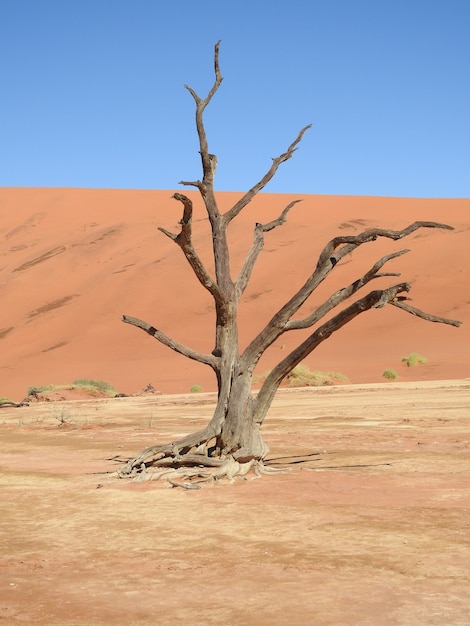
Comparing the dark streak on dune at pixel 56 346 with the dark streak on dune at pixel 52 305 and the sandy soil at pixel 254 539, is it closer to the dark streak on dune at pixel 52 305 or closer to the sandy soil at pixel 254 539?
the dark streak on dune at pixel 52 305

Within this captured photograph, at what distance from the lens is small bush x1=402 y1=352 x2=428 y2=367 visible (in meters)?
30.0

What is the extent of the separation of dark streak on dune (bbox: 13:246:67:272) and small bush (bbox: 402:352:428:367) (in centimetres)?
2692

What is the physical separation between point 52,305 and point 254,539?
38937 millimetres

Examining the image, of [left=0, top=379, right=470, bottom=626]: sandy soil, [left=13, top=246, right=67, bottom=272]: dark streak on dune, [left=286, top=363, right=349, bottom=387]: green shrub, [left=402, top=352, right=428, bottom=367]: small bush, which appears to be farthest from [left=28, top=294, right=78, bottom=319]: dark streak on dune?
[left=0, top=379, right=470, bottom=626]: sandy soil

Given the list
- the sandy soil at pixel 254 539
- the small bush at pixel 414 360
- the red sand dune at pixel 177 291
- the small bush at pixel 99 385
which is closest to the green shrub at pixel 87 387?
the small bush at pixel 99 385

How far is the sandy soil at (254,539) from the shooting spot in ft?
15.6

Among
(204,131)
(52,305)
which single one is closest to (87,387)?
(52,305)

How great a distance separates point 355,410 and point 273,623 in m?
14.1

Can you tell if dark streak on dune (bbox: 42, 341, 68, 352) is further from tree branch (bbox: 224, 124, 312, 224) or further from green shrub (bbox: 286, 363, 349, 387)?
tree branch (bbox: 224, 124, 312, 224)

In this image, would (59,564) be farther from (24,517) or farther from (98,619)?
(24,517)

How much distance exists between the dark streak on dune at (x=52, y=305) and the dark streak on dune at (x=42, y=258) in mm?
6912

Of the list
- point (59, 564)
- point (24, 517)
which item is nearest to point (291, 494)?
point (24, 517)

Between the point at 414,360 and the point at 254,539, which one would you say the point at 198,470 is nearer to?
the point at 254,539

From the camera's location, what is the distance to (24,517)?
25.2ft
